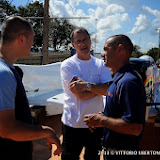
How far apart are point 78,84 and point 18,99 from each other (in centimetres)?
91

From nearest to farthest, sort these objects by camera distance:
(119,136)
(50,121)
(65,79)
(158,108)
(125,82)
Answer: (125,82) → (119,136) → (65,79) → (158,108) → (50,121)

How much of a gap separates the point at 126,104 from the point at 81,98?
31.5 inches

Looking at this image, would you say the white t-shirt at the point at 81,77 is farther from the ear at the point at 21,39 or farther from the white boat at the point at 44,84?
the white boat at the point at 44,84

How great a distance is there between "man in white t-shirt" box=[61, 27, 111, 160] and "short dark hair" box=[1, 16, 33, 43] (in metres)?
0.89

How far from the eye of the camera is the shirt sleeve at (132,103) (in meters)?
1.42

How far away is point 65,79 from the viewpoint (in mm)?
2299

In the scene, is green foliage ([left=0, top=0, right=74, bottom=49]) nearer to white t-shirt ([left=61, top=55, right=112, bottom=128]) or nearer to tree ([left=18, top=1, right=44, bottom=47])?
tree ([left=18, top=1, right=44, bottom=47])

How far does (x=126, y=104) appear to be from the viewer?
1.44 m

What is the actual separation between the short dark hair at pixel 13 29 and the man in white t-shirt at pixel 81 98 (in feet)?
2.94

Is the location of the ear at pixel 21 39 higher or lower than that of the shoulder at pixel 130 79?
higher

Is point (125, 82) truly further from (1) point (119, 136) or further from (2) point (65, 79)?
(2) point (65, 79)

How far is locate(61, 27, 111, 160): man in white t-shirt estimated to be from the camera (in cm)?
218

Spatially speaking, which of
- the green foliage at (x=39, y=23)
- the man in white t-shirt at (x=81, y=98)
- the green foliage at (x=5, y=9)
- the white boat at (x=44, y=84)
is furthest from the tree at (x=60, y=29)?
the man in white t-shirt at (x=81, y=98)

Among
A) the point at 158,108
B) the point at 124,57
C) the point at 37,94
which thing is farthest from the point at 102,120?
the point at 37,94
